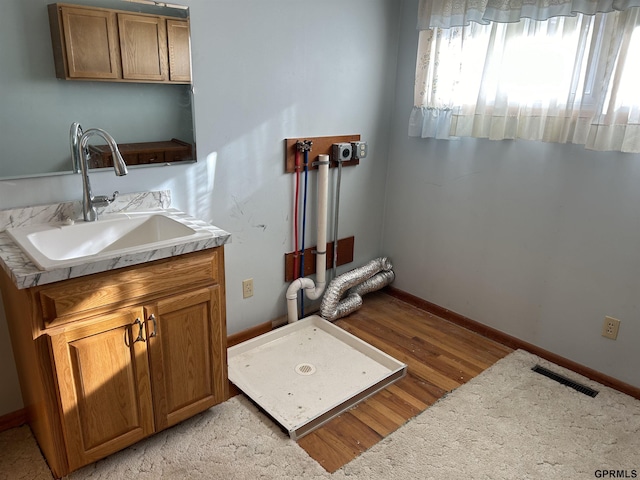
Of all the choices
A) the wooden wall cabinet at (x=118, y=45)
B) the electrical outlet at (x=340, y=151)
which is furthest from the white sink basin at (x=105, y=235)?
the electrical outlet at (x=340, y=151)

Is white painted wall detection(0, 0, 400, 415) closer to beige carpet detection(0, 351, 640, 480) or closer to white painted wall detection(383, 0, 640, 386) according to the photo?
white painted wall detection(383, 0, 640, 386)

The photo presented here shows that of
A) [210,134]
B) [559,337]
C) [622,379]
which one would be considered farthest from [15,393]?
[622,379]

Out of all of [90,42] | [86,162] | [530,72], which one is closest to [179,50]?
[90,42]

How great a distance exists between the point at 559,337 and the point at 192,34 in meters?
2.46

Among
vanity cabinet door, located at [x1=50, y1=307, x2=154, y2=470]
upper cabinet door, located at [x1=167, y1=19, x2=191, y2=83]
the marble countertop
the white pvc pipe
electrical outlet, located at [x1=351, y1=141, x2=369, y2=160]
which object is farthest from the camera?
electrical outlet, located at [x1=351, y1=141, x2=369, y2=160]

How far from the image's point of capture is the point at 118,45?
6.35 feet

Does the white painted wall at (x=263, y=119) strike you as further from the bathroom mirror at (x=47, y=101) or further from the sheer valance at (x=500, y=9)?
the sheer valance at (x=500, y=9)

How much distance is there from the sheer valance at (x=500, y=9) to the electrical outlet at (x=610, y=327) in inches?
57.4

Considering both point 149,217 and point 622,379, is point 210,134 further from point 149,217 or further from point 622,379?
point 622,379

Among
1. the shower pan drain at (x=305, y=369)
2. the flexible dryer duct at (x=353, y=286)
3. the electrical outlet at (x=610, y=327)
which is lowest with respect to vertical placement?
the shower pan drain at (x=305, y=369)

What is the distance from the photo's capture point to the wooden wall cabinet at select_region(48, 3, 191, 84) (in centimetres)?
180

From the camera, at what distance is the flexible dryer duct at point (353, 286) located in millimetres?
2957

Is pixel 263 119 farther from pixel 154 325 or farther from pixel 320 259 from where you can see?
pixel 154 325

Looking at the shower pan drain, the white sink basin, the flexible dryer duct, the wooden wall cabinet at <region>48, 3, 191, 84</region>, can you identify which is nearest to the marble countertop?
the white sink basin
